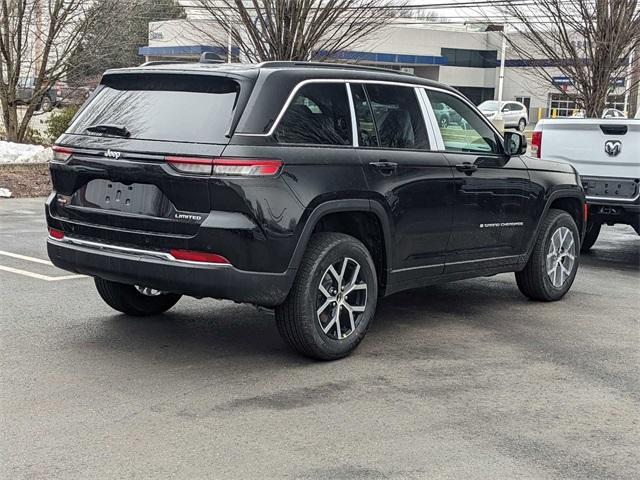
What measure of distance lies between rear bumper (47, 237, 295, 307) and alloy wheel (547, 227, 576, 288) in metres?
3.38

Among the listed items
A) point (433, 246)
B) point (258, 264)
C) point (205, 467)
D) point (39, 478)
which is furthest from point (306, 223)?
point (39, 478)

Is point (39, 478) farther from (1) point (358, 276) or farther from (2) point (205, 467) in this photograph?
(1) point (358, 276)

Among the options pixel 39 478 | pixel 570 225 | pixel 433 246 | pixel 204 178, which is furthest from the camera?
pixel 570 225

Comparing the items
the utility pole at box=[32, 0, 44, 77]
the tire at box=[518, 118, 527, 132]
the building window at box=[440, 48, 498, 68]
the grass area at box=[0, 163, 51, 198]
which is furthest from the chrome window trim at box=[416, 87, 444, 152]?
the building window at box=[440, 48, 498, 68]

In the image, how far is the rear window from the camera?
553 cm

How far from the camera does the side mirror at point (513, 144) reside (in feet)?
24.4

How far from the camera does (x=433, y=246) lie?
262 inches

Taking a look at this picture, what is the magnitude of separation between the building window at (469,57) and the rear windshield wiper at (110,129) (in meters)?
72.2

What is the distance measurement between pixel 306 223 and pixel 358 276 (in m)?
0.67

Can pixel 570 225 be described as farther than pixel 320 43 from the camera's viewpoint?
No

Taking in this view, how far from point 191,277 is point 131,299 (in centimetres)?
165

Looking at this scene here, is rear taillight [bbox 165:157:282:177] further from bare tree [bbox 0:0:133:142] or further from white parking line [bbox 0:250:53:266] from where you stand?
bare tree [bbox 0:0:133:142]

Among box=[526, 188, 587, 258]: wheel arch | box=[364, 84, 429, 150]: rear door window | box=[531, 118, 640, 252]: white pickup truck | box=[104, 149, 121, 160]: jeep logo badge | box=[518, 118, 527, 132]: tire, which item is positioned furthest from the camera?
box=[518, 118, 527, 132]: tire

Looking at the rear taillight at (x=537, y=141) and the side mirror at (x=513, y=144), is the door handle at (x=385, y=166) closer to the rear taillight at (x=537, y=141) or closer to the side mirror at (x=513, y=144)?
the side mirror at (x=513, y=144)
